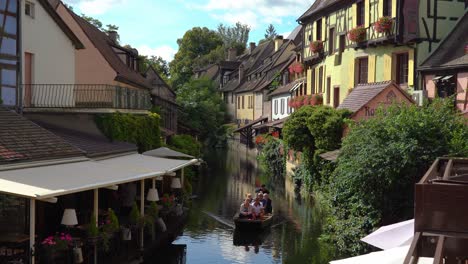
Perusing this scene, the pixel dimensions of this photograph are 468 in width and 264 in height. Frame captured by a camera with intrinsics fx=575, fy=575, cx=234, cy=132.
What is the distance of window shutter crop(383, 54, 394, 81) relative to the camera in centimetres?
2830

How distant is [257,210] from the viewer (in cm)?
2283

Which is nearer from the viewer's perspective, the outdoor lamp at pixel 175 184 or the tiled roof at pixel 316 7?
the outdoor lamp at pixel 175 184

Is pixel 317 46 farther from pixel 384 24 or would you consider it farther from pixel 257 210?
pixel 257 210

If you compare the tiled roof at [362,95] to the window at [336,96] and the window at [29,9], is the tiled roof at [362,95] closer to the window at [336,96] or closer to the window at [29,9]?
the window at [336,96]

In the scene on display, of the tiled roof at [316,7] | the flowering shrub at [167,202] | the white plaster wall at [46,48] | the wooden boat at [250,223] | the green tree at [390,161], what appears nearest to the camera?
the green tree at [390,161]

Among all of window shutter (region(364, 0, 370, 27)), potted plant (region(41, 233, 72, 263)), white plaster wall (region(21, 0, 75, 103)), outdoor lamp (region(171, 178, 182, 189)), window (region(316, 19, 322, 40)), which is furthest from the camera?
window (region(316, 19, 322, 40))

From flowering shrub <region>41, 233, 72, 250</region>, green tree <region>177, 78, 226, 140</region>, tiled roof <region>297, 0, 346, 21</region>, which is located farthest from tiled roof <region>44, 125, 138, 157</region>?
green tree <region>177, 78, 226, 140</region>

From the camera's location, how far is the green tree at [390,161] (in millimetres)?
16812

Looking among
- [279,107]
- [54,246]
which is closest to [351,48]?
[279,107]

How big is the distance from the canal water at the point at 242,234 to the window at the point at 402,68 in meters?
7.53

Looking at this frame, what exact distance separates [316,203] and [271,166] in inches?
604

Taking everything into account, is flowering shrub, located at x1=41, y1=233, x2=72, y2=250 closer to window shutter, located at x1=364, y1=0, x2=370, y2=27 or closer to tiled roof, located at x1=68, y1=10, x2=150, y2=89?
tiled roof, located at x1=68, y1=10, x2=150, y2=89

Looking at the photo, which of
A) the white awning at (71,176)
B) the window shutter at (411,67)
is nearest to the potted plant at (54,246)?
the white awning at (71,176)

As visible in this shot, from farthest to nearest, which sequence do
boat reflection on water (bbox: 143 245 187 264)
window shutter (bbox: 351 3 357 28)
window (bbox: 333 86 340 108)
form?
window (bbox: 333 86 340 108)
window shutter (bbox: 351 3 357 28)
boat reflection on water (bbox: 143 245 187 264)
